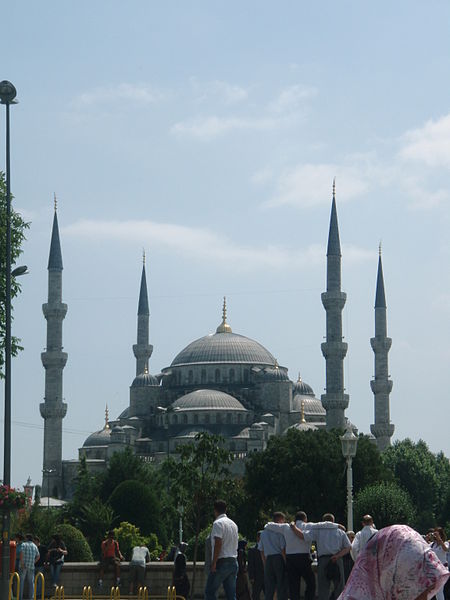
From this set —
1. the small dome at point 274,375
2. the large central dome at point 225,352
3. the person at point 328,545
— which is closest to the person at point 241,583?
the person at point 328,545

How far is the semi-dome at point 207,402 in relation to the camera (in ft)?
279

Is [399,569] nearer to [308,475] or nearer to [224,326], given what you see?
[308,475]

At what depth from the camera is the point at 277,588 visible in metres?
14.1

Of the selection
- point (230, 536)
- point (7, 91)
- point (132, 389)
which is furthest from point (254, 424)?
point (230, 536)

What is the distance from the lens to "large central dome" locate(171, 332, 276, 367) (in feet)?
306

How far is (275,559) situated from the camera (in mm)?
13977

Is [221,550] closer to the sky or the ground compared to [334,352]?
closer to the ground

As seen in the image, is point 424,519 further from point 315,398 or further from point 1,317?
point 1,317

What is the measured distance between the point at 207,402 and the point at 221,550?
2894 inches

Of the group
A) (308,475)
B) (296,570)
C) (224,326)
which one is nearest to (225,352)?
(224,326)

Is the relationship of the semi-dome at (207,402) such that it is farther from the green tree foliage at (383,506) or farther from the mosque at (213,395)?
the green tree foliage at (383,506)

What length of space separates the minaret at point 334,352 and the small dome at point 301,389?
2414 centimetres

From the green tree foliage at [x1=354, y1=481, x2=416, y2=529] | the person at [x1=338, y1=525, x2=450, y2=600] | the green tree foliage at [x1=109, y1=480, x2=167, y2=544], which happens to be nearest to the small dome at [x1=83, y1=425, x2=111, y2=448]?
the green tree foliage at [x1=109, y1=480, x2=167, y2=544]

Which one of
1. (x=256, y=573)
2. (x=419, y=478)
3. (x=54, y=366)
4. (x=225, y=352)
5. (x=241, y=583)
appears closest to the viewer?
(x=241, y=583)
